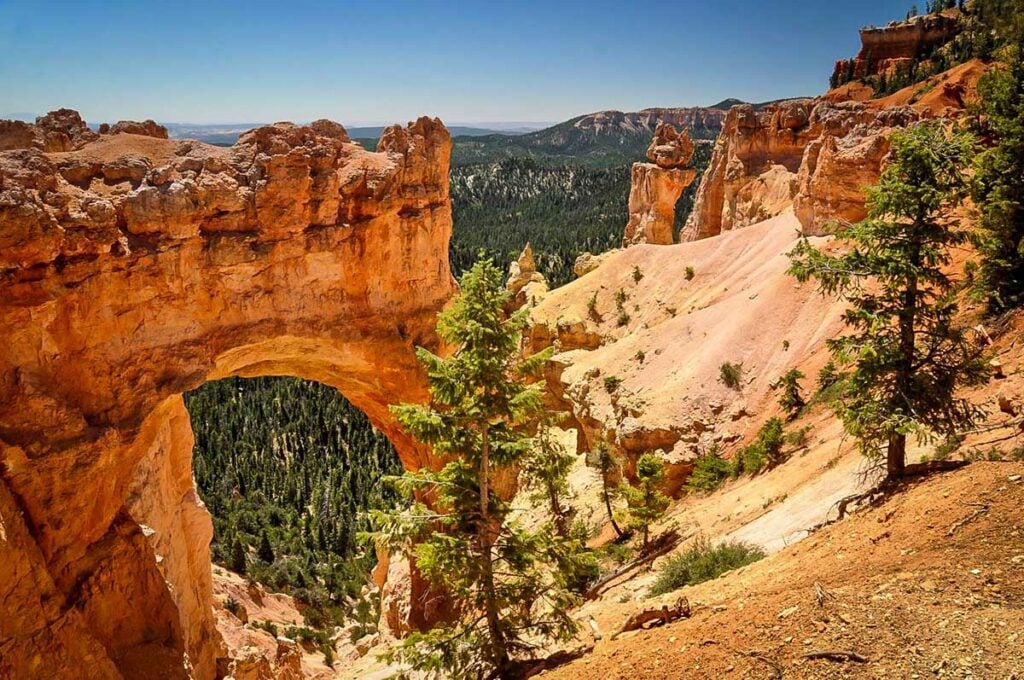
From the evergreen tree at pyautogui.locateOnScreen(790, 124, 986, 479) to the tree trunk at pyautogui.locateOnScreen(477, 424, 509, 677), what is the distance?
256 inches

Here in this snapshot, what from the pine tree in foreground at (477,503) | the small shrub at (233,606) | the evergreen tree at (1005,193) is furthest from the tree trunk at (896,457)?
the small shrub at (233,606)

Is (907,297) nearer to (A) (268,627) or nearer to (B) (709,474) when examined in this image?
(B) (709,474)

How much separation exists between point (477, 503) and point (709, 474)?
13.2 metres

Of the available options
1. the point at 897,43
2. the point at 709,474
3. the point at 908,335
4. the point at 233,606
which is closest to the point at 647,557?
the point at 709,474

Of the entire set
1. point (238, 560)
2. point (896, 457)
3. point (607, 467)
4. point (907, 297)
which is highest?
point (907, 297)

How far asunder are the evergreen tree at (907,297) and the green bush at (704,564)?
3451 mm

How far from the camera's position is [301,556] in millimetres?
38062

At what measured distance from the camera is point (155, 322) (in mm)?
15398

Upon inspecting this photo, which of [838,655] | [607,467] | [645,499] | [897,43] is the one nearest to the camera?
[838,655]

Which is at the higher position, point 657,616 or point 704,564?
Result: point 657,616

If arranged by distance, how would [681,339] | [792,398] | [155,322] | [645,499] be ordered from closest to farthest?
1. [155,322]
2. [645,499]
3. [792,398]
4. [681,339]

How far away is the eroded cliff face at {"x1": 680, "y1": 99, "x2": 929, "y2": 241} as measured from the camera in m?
31.1

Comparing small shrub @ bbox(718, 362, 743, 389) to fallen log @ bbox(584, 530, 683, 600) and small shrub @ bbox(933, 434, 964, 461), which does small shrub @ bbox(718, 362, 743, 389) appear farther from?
small shrub @ bbox(933, 434, 964, 461)

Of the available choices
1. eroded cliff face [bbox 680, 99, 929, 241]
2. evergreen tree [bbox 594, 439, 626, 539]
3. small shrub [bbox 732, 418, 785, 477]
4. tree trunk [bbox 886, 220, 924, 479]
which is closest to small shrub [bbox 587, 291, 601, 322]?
eroded cliff face [bbox 680, 99, 929, 241]
